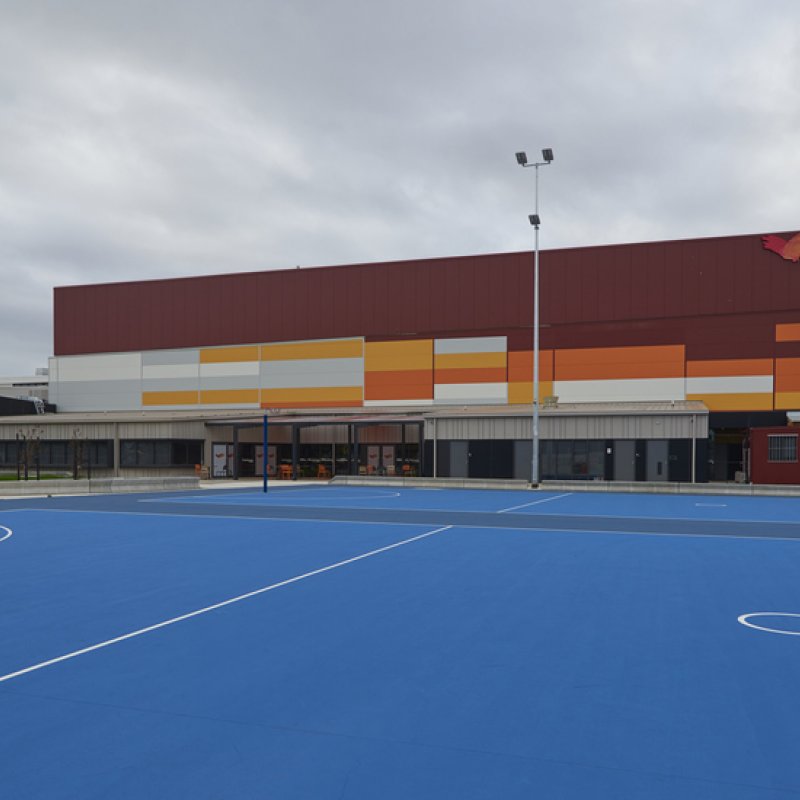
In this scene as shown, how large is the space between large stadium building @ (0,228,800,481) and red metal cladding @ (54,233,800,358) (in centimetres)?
12

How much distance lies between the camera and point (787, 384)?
45.2m

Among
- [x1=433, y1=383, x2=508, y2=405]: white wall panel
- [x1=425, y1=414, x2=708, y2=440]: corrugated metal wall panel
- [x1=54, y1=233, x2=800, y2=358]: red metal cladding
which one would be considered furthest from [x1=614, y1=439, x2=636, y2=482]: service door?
[x1=433, y1=383, x2=508, y2=405]: white wall panel

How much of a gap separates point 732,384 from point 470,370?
53.6 ft

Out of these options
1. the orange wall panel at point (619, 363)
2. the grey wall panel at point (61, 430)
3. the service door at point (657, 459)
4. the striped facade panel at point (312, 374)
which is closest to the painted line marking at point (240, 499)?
the service door at point (657, 459)

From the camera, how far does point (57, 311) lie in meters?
62.8

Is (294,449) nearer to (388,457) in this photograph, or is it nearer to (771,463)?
(388,457)

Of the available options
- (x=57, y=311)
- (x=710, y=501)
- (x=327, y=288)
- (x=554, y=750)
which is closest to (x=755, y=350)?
(x=710, y=501)

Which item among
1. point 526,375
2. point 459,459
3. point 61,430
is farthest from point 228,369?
point 526,375

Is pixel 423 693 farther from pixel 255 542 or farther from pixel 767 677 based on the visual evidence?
pixel 255 542

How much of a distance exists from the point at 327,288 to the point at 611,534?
40.3 metres

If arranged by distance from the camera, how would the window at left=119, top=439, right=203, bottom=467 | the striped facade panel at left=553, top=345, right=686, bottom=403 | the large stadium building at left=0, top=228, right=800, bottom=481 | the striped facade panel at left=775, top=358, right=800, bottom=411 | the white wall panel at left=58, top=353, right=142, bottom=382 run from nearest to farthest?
the large stadium building at left=0, top=228, right=800, bottom=481 → the striped facade panel at left=775, top=358, right=800, bottom=411 → the striped facade panel at left=553, top=345, right=686, bottom=403 → the window at left=119, top=439, right=203, bottom=467 → the white wall panel at left=58, top=353, right=142, bottom=382

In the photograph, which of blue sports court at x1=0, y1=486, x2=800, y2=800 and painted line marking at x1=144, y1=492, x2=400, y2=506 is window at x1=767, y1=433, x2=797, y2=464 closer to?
painted line marking at x1=144, y1=492, x2=400, y2=506

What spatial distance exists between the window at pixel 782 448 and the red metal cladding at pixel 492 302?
10.3m

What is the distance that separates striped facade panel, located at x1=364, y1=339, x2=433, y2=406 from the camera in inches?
2035
